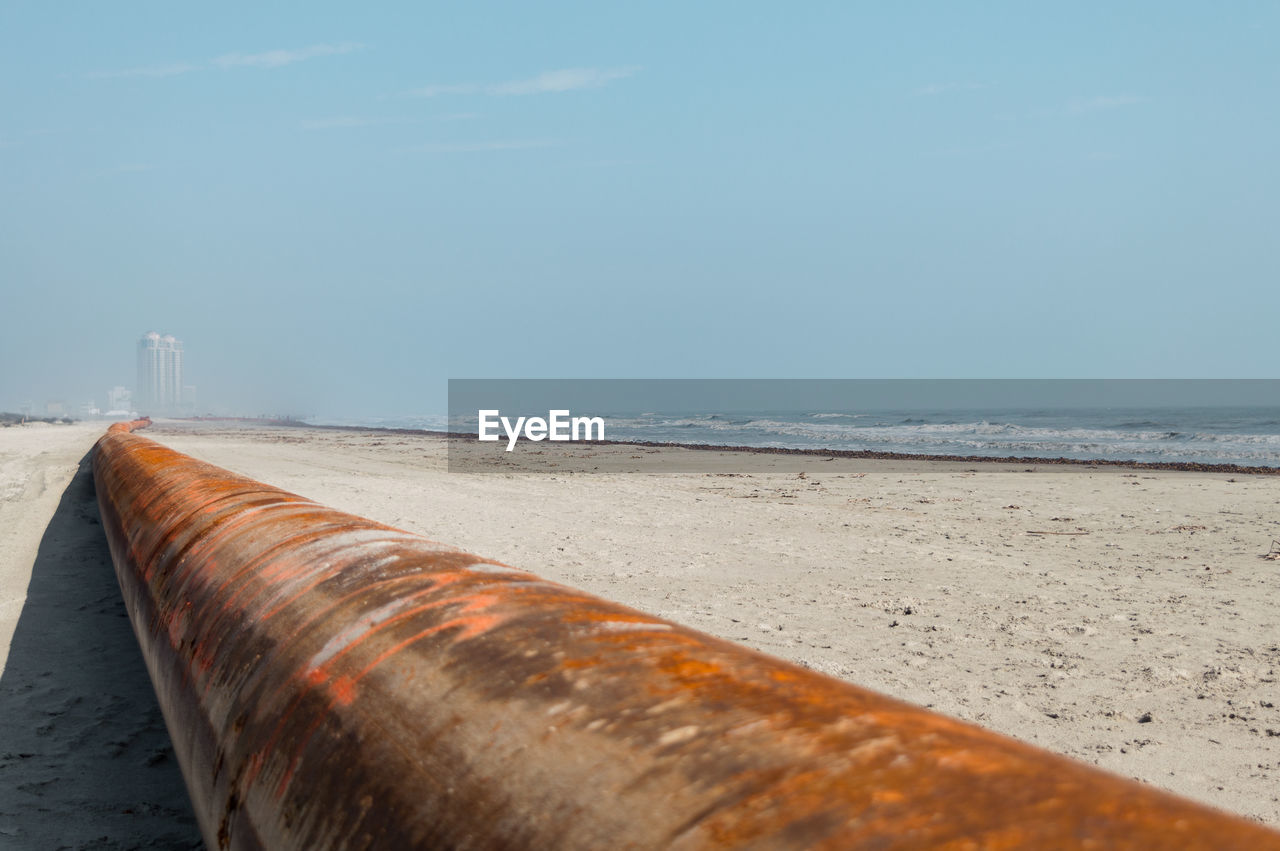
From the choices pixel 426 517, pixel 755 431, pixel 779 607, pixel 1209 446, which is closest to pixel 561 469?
pixel 426 517

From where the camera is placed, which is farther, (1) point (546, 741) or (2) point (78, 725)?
(2) point (78, 725)

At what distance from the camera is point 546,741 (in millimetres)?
857

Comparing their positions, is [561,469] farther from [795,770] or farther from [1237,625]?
[795,770]

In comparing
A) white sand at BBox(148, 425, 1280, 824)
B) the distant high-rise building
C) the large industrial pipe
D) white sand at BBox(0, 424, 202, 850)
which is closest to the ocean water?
white sand at BBox(148, 425, 1280, 824)

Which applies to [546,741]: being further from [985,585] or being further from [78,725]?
[985,585]

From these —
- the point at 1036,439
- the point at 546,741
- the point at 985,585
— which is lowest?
the point at 1036,439

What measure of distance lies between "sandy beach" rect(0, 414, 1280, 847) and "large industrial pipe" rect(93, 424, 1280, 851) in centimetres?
101

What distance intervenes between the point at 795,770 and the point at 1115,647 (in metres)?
3.44

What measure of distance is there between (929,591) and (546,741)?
4.10 meters

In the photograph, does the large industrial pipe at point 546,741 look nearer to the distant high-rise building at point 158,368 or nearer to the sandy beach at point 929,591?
the sandy beach at point 929,591

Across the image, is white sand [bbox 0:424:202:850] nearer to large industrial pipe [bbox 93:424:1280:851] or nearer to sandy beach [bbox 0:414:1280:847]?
sandy beach [bbox 0:414:1280:847]

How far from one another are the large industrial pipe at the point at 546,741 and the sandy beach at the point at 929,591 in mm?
1006

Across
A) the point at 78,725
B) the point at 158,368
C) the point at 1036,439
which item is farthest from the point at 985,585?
the point at 158,368

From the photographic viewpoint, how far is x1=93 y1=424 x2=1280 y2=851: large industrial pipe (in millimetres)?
636
